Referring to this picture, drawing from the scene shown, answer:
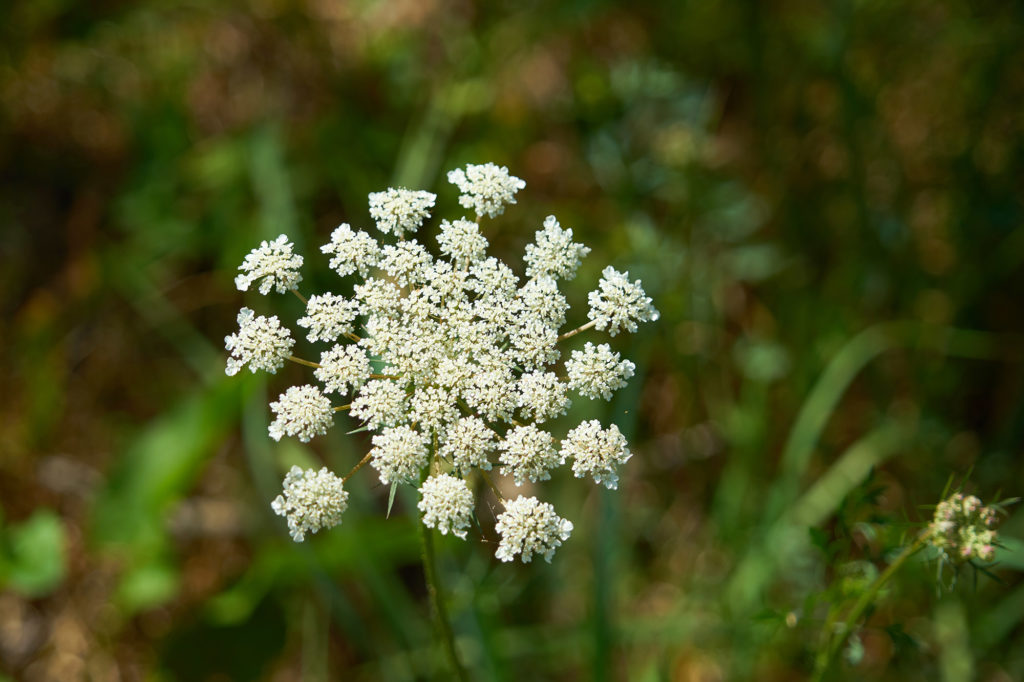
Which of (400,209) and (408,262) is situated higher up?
(400,209)

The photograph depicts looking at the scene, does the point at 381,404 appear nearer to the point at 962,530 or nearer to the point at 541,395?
the point at 541,395

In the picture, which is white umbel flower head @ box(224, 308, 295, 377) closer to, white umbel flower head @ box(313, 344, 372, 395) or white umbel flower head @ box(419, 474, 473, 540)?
white umbel flower head @ box(313, 344, 372, 395)

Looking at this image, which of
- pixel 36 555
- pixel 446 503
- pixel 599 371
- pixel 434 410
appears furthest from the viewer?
pixel 36 555

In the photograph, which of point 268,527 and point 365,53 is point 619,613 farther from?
point 365,53

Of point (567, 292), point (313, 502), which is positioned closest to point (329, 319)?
point (313, 502)

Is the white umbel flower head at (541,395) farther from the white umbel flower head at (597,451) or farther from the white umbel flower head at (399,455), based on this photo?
the white umbel flower head at (399,455)

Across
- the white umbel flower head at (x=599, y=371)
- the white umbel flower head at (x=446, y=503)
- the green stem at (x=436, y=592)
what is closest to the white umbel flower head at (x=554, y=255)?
the white umbel flower head at (x=599, y=371)
